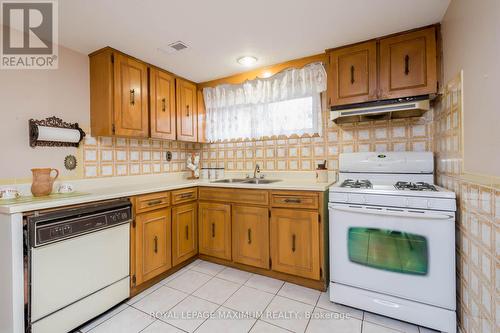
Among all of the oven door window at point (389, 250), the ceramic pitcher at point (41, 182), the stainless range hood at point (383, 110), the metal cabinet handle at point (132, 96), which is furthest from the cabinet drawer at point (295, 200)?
the ceramic pitcher at point (41, 182)

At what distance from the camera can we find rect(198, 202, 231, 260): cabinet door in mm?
2432

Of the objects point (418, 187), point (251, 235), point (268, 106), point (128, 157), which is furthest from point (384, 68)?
point (128, 157)

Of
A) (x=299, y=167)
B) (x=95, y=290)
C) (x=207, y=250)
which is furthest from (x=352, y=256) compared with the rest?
(x=95, y=290)

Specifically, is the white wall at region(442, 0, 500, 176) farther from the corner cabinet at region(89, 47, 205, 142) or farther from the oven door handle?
the corner cabinet at region(89, 47, 205, 142)

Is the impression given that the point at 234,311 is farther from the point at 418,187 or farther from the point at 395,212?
the point at 418,187

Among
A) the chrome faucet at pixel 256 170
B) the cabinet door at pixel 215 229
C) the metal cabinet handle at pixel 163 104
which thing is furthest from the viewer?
the chrome faucet at pixel 256 170

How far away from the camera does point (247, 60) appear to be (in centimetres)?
248

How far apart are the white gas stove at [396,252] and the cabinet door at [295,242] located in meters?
0.20

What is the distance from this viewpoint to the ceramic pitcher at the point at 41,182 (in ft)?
5.73

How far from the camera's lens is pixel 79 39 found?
1966mm

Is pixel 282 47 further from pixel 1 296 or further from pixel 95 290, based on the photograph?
pixel 1 296

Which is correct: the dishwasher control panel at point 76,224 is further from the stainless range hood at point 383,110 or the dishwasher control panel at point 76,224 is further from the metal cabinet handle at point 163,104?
the stainless range hood at point 383,110

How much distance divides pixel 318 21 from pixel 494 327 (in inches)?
82.2

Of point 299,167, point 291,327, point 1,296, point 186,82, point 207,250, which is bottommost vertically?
point 291,327
